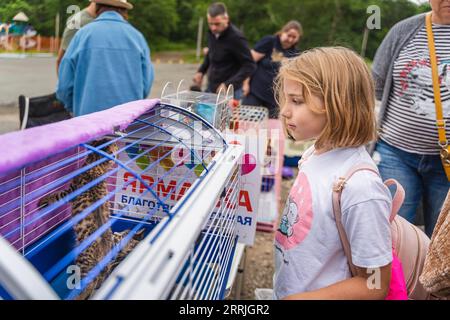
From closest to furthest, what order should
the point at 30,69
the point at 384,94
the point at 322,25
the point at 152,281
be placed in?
the point at 152,281 < the point at 384,94 < the point at 30,69 < the point at 322,25

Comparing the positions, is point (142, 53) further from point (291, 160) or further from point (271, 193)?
point (291, 160)

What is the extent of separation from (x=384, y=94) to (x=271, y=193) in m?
0.92

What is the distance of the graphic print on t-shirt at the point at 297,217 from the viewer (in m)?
1.03

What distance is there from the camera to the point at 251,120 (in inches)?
92.6

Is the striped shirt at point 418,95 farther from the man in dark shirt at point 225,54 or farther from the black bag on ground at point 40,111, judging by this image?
the black bag on ground at point 40,111

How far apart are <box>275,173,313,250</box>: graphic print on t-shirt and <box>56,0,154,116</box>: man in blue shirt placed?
147cm

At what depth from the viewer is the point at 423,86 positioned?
1.61m

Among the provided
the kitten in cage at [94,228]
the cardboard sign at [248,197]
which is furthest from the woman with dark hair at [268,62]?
the kitten in cage at [94,228]

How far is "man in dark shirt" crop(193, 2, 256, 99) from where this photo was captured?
11.9 ft

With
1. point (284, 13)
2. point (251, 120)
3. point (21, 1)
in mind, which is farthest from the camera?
point (284, 13)

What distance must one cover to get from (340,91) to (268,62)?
3.26 metres

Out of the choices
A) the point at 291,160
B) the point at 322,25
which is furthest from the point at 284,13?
the point at 291,160

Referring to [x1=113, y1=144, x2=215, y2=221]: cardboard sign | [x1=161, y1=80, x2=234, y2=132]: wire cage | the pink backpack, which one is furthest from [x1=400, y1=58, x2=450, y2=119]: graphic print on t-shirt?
[x1=113, y1=144, x2=215, y2=221]: cardboard sign

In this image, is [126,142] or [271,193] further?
[271,193]
